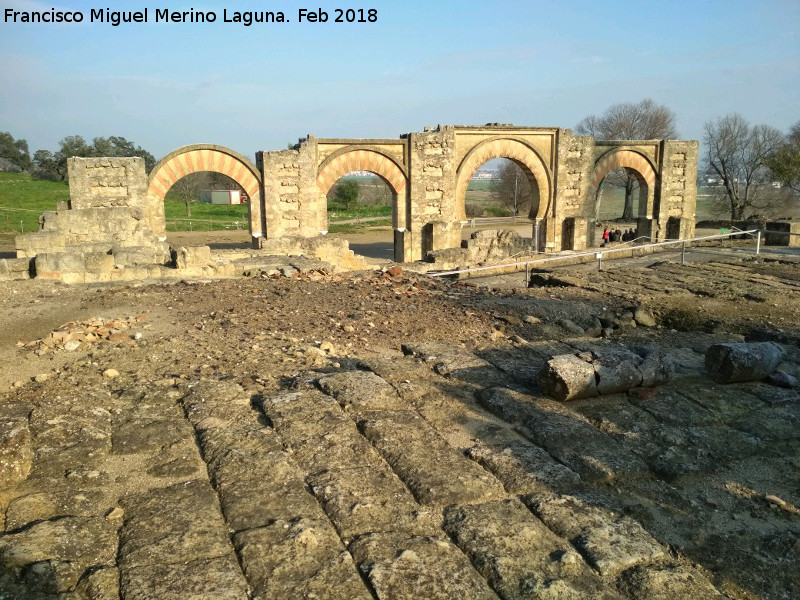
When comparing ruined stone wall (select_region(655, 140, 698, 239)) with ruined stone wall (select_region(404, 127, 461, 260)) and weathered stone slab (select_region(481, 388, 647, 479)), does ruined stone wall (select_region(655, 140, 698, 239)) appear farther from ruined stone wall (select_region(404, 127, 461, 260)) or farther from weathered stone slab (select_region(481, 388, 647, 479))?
weathered stone slab (select_region(481, 388, 647, 479))

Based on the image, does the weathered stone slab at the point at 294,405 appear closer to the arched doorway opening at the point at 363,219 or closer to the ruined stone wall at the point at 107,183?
the ruined stone wall at the point at 107,183

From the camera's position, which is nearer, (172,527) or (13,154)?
(172,527)

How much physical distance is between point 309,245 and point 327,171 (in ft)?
12.8

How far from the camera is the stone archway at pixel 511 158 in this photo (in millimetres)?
17266

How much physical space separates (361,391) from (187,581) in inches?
78.3

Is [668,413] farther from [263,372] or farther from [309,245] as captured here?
[309,245]

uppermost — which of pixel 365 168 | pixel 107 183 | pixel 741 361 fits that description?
pixel 365 168

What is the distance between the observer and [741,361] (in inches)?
184

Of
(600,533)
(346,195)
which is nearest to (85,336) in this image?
(600,533)

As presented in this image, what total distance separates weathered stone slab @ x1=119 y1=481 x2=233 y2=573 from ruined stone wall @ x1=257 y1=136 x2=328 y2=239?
12.9 metres

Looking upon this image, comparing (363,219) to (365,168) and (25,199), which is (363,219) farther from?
(365,168)

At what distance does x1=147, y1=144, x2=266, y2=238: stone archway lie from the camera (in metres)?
14.6

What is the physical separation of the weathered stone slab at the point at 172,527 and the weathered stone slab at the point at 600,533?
57.9 inches

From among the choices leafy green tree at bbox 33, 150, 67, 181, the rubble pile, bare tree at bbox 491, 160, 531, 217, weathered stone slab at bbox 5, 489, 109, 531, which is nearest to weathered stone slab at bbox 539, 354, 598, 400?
weathered stone slab at bbox 5, 489, 109, 531
